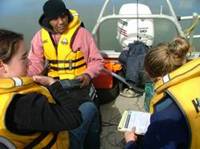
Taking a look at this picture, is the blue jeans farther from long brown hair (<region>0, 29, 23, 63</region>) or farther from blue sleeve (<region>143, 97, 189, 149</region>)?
long brown hair (<region>0, 29, 23, 63</region>)

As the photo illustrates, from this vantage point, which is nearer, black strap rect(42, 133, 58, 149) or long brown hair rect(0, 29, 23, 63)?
long brown hair rect(0, 29, 23, 63)

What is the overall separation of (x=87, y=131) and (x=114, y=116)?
0.81 metres

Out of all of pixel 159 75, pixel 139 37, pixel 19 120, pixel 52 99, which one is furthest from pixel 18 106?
pixel 139 37

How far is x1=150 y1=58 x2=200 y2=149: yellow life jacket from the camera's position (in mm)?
1444

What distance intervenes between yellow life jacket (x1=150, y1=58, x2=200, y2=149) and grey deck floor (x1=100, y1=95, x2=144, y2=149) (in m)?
1.16

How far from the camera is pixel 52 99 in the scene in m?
1.55

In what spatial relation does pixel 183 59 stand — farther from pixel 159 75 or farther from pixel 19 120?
pixel 19 120

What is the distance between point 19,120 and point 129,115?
739 millimetres

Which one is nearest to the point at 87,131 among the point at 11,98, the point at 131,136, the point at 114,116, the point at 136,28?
the point at 131,136

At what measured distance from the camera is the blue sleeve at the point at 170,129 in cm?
145

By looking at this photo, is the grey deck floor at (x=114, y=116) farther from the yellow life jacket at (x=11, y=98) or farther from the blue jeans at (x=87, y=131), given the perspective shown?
the yellow life jacket at (x=11, y=98)

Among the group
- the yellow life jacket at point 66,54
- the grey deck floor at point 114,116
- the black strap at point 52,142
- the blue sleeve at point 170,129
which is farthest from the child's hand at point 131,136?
the yellow life jacket at point 66,54

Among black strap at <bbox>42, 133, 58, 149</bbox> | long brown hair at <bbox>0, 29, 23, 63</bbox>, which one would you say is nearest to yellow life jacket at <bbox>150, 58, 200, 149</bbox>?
black strap at <bbox>42, 133, 58, 149</bbox>

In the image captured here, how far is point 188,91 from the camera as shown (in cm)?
147
